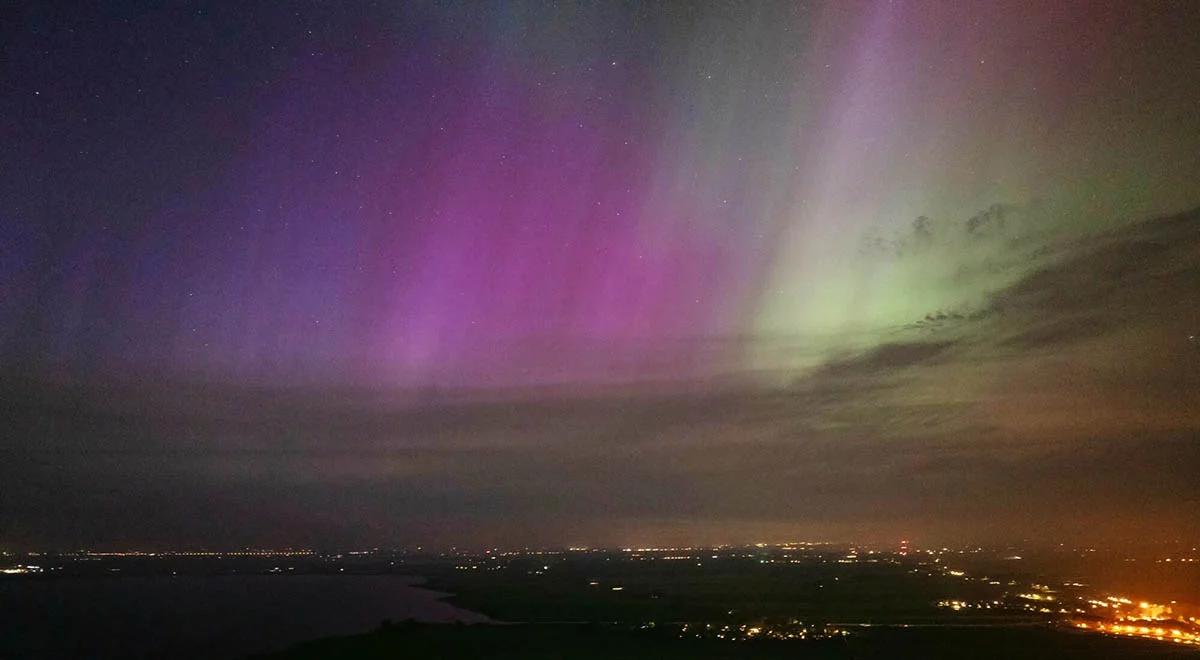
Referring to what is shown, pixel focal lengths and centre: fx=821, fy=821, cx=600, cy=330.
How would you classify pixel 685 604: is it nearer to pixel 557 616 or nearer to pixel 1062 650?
pixel 557 616

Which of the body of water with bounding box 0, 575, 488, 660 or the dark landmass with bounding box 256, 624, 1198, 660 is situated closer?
the dark landmass with bounding box 256, 624, 1198, 660

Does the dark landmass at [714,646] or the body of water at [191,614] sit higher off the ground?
the body of water at [191,614]

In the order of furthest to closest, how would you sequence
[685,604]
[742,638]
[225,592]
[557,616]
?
[225,592]
[685,604]
[557,616]
[742,638]

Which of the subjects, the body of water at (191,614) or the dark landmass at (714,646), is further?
the body of water at (191,614)

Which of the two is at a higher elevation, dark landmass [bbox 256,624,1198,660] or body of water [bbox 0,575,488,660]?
body of water [bbox 0,575,488,660]

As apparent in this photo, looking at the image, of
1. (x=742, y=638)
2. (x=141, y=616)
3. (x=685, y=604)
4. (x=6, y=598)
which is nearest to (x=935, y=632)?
(x=742, y=638)

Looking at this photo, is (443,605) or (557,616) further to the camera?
(443,605)

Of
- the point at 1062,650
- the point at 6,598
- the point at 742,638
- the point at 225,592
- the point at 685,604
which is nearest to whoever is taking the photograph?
the point at 1062,650

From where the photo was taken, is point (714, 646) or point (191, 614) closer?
point (714, 646)

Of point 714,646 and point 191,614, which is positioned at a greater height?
point 191,614

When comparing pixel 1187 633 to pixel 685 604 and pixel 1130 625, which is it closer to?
pixel 1130 625
